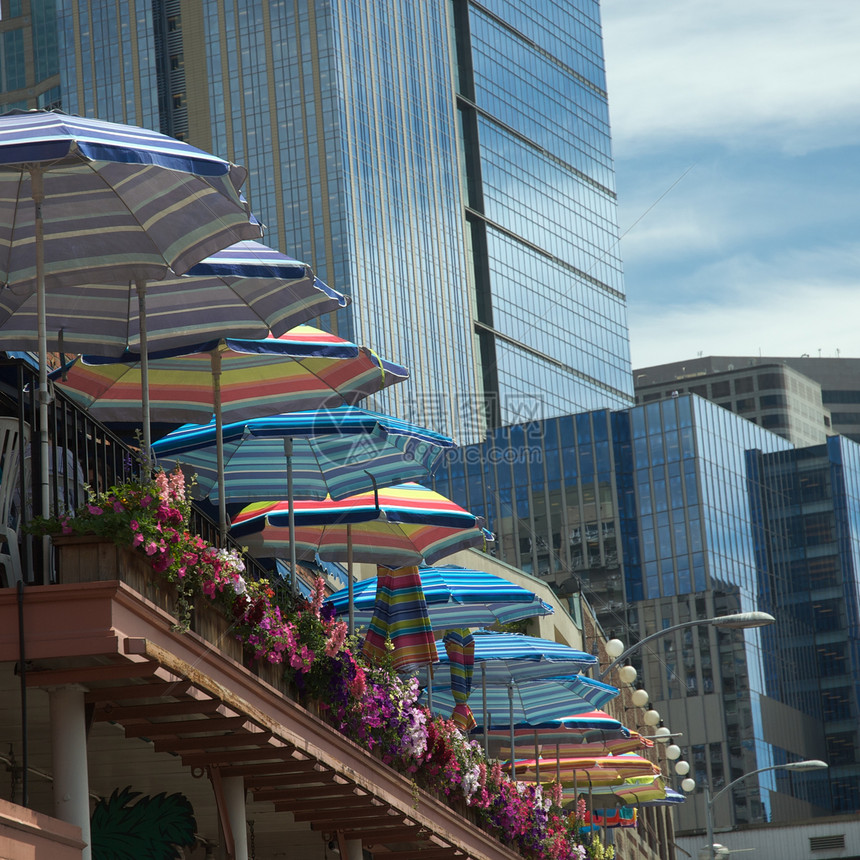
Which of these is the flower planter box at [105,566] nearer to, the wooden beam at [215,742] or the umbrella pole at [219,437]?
the wooden beam at [215,742]

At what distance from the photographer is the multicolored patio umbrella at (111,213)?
28.6ft

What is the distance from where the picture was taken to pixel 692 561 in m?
113

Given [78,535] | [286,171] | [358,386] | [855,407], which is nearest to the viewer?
[78,535]

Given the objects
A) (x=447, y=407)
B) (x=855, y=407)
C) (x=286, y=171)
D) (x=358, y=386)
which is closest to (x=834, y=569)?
(x=447, y=407)

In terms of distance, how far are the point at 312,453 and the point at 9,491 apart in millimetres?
6815

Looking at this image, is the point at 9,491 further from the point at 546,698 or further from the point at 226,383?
the point at 546,698

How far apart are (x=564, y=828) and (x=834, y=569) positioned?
114002 mm

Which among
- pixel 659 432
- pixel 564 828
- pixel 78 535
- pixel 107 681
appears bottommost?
pixel 564 828

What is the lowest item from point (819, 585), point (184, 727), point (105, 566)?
point (184, 727)

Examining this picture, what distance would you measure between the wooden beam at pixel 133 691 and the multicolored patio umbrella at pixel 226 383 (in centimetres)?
468

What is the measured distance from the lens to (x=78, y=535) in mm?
8016

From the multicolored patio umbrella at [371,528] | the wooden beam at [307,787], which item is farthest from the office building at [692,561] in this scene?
the wooden beam at [307,787]

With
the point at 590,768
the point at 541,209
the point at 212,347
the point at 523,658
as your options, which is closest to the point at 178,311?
the point at 212,347

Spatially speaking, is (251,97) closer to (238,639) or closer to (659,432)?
(659,432)
